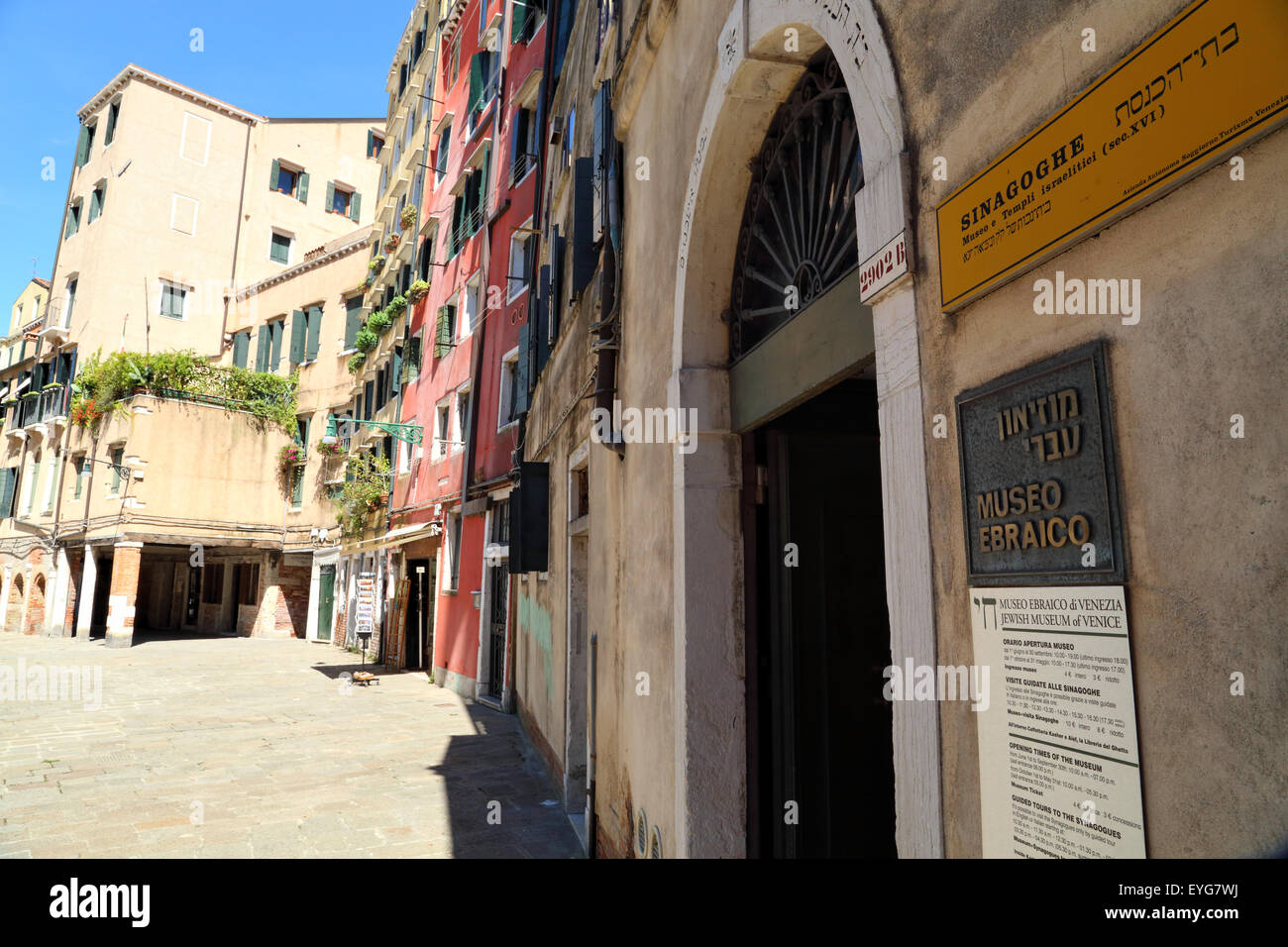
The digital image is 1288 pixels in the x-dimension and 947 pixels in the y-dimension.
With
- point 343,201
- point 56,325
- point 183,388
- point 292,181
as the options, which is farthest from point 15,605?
point 343,201

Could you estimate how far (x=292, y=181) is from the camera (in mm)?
30156

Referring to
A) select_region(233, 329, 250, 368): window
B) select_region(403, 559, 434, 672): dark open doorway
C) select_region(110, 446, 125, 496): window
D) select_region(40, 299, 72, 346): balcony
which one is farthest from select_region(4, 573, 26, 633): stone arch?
select_region(403, 559, 434, 672): dark open doorway

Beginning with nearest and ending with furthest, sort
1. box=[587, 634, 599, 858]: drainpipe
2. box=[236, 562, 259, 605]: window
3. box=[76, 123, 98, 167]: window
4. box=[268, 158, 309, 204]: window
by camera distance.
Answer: box=[587, 634, 599, 858]: drainpipe < box=[236, 562, 259, 605]: window < box=[76, 123, 98, 167]: window < box=[268, 158, 309, 204]: window

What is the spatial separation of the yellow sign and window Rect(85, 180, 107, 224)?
107 ft

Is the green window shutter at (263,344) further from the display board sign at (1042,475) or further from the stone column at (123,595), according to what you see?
the display board sign at (1042,475)

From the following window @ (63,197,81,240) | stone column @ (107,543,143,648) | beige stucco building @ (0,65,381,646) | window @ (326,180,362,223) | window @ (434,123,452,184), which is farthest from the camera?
window @ (326,180,362,223)

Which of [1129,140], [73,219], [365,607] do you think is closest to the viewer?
[1129,140]

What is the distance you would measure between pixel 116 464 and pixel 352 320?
786 cm

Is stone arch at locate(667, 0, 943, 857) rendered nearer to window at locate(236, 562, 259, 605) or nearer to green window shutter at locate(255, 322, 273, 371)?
window at locate(236, 562, 259, 605)

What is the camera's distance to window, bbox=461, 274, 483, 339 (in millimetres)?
16000

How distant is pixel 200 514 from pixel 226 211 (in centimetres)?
1178

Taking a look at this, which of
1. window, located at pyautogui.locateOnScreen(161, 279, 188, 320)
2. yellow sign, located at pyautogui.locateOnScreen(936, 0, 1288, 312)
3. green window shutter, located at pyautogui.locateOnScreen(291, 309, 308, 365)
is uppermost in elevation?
window, located at pyautogui.locateOnScreen(161, 279, 188, 320)

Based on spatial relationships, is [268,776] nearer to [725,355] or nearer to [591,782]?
[591,782]
